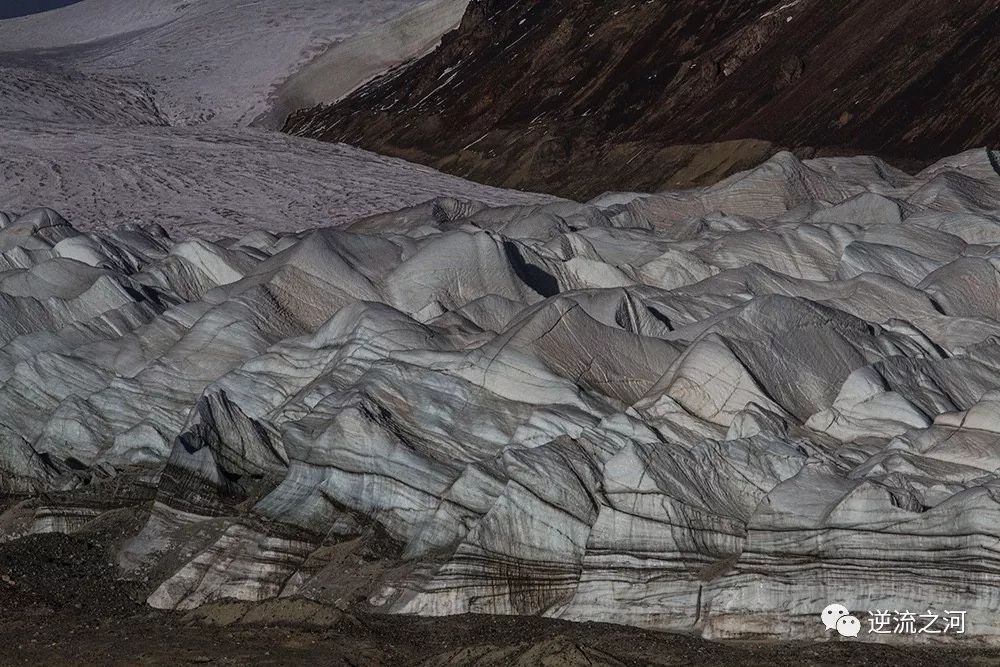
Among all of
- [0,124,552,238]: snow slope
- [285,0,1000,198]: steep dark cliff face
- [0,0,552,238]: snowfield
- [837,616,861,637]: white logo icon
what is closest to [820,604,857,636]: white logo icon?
[837,616,861,637]: white logo icon

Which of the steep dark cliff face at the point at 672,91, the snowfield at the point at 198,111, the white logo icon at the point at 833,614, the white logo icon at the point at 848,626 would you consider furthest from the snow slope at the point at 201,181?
the white logo icon at the point at 848,626

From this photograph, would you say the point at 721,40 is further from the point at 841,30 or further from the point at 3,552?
the point at 3,552

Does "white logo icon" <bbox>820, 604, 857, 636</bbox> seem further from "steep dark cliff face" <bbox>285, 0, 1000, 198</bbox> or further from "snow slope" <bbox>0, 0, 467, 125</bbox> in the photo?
"snow slope" <bbox>0, 0, 467, 125</bbox>

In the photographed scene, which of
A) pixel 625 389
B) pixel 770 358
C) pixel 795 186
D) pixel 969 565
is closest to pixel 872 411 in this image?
pixel 770 358

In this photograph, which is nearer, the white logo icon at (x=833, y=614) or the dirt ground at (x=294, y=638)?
the dirt ground at (x=294, y=638)

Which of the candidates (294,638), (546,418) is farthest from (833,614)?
(546,418)

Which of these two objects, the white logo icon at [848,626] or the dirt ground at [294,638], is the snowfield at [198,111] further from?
the white logo icon at [848,626]

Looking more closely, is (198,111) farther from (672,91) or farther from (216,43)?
(672,91)
